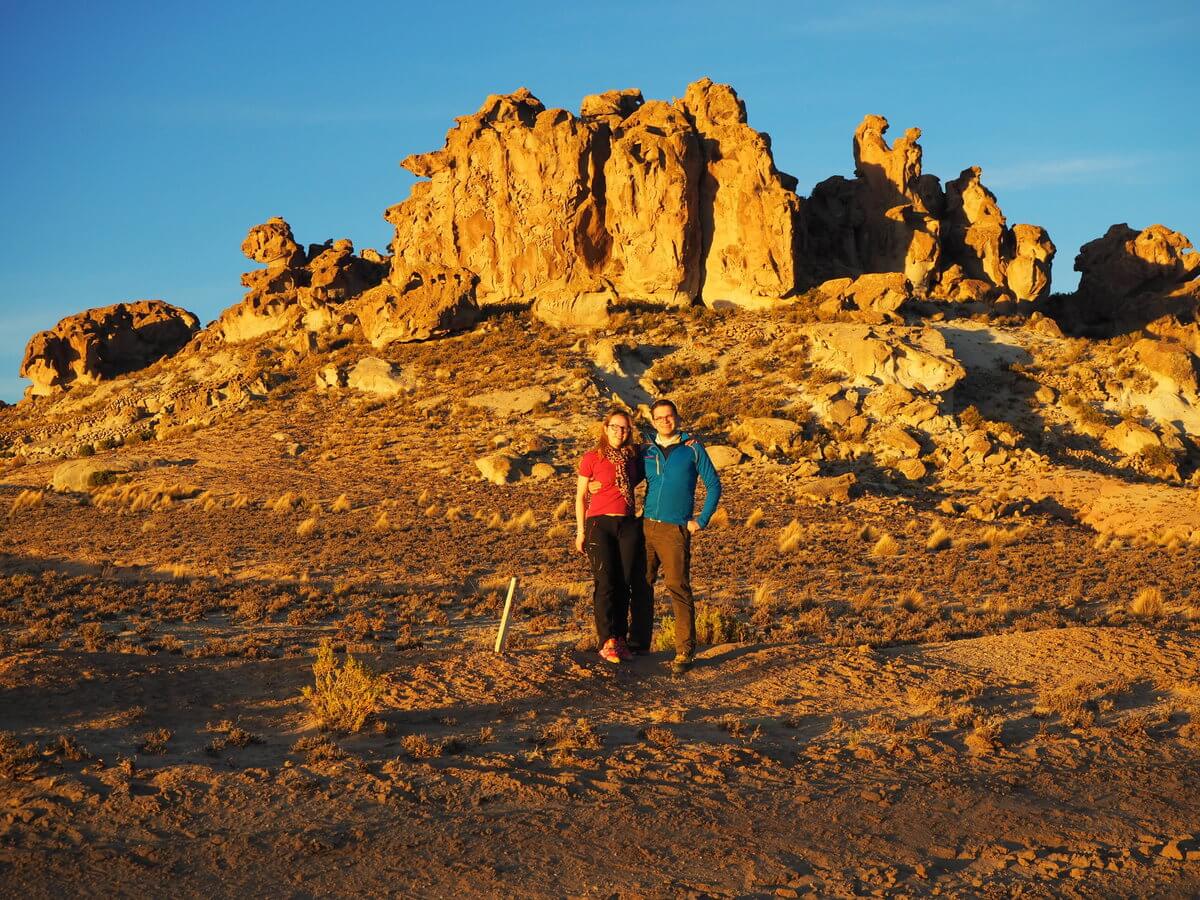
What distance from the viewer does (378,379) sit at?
124 feet

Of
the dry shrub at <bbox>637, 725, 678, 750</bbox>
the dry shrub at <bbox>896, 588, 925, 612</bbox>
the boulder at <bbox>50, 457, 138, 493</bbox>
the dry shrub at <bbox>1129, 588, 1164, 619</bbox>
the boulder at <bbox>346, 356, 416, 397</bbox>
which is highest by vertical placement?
the boulder at <bbox>346, 356, 416, 397</bbox>

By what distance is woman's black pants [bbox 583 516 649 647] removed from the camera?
8.86 m

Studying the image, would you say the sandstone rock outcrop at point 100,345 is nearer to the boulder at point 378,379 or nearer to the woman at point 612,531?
the boulder at point 378,379

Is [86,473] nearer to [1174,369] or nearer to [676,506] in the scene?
[676,506]

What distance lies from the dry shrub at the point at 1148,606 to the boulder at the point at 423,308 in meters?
30.5

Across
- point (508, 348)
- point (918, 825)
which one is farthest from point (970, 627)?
point (508, 348)

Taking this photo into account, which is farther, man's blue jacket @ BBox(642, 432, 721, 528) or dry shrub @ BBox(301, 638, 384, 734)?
man's blue jacket @ BBox(642, 432, 721, 528)

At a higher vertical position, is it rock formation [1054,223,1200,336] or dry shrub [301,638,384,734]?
rock formation [1054,223,1200,336]

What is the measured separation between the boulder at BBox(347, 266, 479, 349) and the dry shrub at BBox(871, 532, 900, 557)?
2404cm

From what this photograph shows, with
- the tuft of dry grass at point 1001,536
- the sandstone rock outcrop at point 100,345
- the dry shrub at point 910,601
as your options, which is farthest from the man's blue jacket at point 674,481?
the sandstone rock outcrop at point 100,345

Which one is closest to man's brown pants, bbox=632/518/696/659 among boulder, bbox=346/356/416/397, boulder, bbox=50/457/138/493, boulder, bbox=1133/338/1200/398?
boulder, bbox=50/457/138/493

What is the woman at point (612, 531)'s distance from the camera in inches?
348

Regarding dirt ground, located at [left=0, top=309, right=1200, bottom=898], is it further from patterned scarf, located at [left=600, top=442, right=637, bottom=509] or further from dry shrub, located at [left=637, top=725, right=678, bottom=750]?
patterned scarf, located at [left=600, top=442, right=637, bottom=509]

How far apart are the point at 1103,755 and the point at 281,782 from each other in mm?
5121
